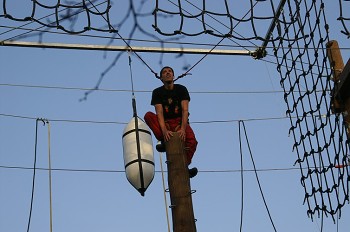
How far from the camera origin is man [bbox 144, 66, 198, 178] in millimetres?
3141

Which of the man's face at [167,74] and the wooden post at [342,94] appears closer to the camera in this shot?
the wooden post at [342,94]

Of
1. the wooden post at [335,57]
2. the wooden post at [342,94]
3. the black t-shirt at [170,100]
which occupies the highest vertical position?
the wooden post at [335,57]

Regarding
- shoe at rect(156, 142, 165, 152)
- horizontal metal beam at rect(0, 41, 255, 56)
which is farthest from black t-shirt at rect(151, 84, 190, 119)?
shoe at rect(156, 142, 165, 152)

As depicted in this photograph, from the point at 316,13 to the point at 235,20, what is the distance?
2.18 feet

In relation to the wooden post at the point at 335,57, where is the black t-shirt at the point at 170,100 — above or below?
below

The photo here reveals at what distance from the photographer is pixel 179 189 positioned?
2.56 m

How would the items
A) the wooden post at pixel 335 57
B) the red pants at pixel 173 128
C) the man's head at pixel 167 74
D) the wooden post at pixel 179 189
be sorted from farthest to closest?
the man's head at pixel 167 74, the wooden post at pixel 335 57, the red pants at pixel 173 128, the wooden post at pixel 179 189

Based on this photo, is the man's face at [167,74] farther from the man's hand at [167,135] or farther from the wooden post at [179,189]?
the wooden post at [179,189]

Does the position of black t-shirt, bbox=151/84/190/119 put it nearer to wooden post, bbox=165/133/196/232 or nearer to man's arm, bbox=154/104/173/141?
man's arm, bbox=154/104/173/141

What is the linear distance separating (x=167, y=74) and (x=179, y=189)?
1.06 metres

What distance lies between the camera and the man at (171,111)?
3.14m

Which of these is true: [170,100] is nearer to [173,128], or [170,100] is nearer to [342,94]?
[173,128]

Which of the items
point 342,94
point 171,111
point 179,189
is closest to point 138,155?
point 171,111

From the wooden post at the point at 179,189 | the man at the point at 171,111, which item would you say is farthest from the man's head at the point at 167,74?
the wooden post at the point at 179,189
